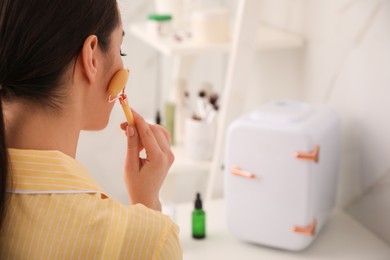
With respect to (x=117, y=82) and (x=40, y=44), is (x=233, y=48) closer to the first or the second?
(x=117, y=82)

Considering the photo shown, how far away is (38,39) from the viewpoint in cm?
88

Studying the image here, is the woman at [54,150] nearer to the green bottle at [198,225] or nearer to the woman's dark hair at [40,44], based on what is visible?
the woman's dark hair at [40,44]

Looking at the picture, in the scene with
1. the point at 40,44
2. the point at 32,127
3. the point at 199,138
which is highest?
the point at 40,44

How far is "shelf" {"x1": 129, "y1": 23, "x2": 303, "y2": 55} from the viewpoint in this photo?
5.63ft

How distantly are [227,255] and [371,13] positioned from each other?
649 mm

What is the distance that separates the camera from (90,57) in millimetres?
925

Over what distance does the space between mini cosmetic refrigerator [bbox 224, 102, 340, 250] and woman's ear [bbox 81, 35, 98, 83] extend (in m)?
Result: 0.58

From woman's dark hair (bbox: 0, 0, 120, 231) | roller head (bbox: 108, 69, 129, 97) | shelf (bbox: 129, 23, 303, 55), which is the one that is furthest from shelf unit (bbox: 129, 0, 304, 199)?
woman's dark hair (bbox: 0, 0, 120, 231)

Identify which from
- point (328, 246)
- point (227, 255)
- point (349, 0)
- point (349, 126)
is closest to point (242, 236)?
point (227, 255)

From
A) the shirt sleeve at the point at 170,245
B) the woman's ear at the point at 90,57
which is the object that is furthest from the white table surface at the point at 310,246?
the woman's ear at the point at 90,57

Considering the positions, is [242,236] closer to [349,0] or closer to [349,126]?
[349,126]

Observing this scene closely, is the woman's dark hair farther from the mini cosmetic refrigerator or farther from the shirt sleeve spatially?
the mini cosmetic refrigerator

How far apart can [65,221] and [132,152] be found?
291 millimetres

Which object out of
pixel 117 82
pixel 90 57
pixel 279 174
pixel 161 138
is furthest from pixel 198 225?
pixel 90 57
